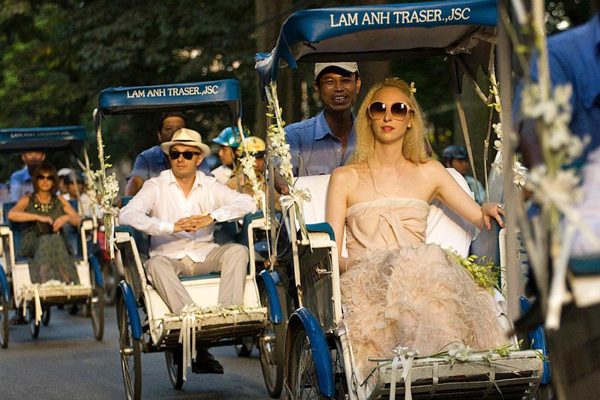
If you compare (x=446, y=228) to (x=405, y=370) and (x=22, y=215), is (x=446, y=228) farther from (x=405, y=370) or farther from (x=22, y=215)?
(x=22, y=215)

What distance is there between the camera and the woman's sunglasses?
24.6 ft

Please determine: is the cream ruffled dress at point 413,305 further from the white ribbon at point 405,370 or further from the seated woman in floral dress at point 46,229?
the seated woman in floral dress at point 46,229

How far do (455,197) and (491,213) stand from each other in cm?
35

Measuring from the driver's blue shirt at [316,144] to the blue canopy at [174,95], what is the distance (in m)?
1.84

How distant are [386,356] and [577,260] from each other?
298cm

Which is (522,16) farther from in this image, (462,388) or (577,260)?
(462,388)

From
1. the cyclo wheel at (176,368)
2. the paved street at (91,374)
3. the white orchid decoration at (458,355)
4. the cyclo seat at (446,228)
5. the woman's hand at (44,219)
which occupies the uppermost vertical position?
the woman's hand at (44,219)

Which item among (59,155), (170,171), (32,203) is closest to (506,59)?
(170,171)

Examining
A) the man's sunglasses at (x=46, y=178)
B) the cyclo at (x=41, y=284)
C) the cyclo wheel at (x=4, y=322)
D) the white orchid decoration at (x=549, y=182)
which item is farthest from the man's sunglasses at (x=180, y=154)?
the white orchid decoration at (x=549, y=182)

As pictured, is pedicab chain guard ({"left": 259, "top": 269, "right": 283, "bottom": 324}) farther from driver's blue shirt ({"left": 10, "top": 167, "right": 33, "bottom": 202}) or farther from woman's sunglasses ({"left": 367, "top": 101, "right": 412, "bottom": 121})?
driver's blue shirt ({"left": 10, "top": 167, "right": 33, "bottom": 202})

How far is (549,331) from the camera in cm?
380

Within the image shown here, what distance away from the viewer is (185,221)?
1010 cm

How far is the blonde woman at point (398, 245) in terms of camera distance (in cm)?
654

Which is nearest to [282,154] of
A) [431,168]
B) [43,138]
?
[431,168]
